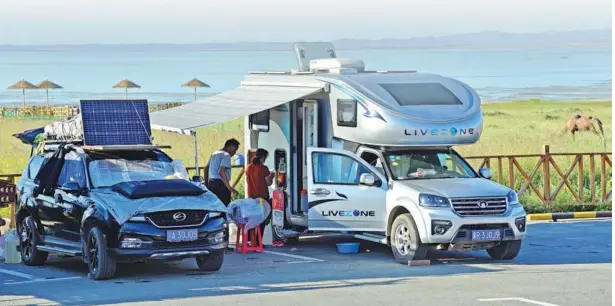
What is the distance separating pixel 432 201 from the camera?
19891 mm

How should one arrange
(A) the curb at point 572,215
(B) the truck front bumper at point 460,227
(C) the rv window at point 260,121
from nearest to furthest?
(B) the truck front bumper at point 460,227 → (C) the rv window at point 260,121 → (A) the curb at point 572,215

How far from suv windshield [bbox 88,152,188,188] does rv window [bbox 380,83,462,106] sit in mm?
3340

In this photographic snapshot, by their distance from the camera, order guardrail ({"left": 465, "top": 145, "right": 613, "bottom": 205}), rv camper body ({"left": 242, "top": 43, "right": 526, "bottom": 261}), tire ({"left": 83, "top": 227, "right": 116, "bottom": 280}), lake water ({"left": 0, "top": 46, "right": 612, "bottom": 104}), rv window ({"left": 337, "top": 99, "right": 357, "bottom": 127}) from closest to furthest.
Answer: tire ({"left": 83, "top": 227, "right": 116, "bottom": 280})
rv camper body ({"left": 242, "top": 43, "right": 526, "bottom": 261})
rv window ({"left": 337, "top": 99, "right": 357, "bottom": 127})
guardrail ({"left": 465, "top": 145, "right": 613, "bottom": 205})
lake water ({"left": 0, "top": 46, "right": 612, "bottom": 104})

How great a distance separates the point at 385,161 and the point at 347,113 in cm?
92

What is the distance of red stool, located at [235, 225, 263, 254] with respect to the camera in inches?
846

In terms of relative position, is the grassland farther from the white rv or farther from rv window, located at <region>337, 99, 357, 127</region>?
rv window, located at <region>337, 99, 357, 127</region>

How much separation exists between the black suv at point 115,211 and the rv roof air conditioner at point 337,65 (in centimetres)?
366

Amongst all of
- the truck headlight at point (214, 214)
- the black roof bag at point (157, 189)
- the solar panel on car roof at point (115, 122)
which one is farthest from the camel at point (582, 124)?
the truck headlight at point (214, 214)

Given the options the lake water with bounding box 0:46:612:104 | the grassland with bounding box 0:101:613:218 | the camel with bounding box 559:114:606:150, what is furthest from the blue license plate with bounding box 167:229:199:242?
the lake water with bounding box 0:46:612:104

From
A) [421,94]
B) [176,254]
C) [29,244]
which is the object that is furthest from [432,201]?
[29,244]

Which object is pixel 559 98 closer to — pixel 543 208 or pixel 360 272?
pixel 543 208

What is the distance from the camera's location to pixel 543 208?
27781 millimetres

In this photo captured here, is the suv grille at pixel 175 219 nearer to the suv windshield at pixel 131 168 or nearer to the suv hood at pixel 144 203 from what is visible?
the suv hood at pixel 144 203

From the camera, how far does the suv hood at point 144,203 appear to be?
60.2 ft
